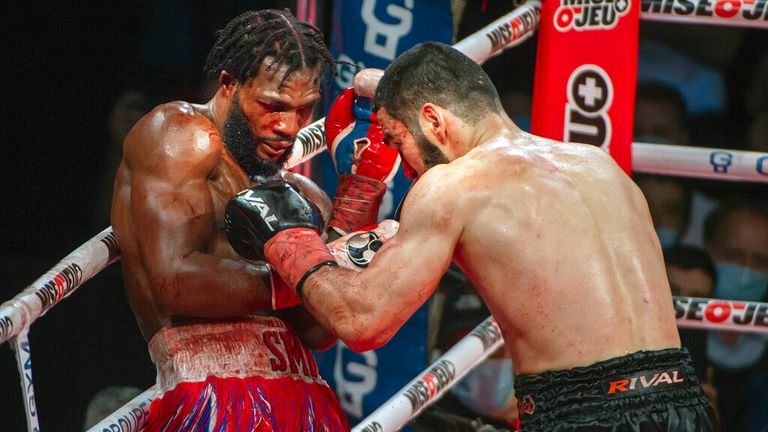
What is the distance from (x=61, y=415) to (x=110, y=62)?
3.21 feet

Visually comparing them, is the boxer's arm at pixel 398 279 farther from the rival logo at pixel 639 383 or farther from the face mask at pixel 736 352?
the face mask at pixel 736 352

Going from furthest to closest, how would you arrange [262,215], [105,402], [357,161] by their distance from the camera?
1. [105,402]
2. [357,161]
3. [262,215]

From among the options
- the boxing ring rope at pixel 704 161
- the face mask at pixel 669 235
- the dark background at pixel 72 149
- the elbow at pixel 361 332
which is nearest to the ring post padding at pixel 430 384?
the boxing ring rope at pixel 704 161

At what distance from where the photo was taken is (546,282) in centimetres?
199

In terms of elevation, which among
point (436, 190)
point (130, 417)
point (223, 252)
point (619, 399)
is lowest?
point (130, 417)

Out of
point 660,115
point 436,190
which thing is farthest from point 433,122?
point 660,115

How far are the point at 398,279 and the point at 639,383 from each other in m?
0.46

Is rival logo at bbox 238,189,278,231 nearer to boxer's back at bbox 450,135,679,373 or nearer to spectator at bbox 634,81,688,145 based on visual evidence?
boxer's back at bbox 450,135,679,373

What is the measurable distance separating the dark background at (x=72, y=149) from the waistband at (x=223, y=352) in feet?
2.76

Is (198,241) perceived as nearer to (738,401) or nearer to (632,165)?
(632,165)

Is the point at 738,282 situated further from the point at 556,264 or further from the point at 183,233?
the point at 183,233

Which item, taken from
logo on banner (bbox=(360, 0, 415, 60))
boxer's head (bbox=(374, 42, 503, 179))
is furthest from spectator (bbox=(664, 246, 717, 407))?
boxer's head (bbox=(374, 42, 503, 179))

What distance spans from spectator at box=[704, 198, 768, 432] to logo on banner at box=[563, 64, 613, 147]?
1.12 metres

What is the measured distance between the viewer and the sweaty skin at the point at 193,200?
2188 mm
